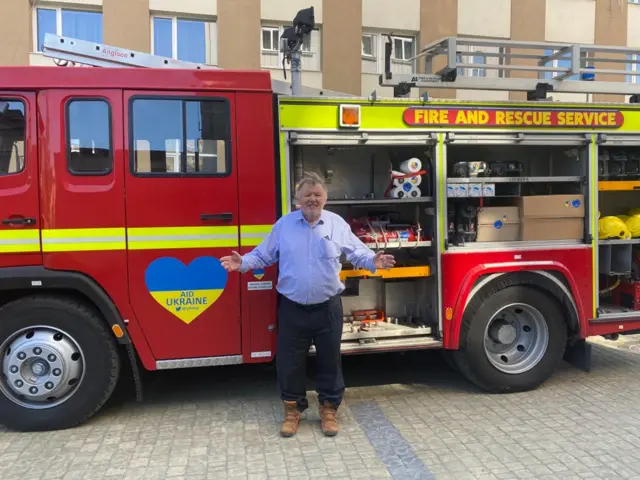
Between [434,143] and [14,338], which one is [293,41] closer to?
[434,143]

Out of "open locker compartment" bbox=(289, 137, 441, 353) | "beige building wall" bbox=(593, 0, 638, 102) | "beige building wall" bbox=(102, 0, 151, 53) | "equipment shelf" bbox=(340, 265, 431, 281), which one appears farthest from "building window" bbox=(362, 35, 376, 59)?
"equipment shelf" bbox=(340, 265, 431, 281)

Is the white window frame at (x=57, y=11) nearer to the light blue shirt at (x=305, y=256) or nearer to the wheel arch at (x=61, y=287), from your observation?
the wheel arch at (x=61, y=287)

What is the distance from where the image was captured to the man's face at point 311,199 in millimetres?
3857

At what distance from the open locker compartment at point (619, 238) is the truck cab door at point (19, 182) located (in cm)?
471

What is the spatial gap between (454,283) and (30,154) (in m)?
3.46

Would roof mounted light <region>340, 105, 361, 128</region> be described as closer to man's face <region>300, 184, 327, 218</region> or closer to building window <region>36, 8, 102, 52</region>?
man's face <region>300, 184, 327, 218</region>

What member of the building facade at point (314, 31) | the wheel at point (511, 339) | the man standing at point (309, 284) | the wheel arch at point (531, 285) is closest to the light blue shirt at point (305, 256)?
the man standing at point (309, 284)

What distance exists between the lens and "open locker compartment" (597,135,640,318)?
4977mm

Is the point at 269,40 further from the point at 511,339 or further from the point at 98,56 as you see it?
the point at 511,339

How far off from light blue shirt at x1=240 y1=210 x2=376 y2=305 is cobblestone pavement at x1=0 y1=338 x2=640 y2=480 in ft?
3.63

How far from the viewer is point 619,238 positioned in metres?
5.04

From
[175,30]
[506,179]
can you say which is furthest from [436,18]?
[506,179]

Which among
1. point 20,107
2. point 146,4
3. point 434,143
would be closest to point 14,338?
point 20,107

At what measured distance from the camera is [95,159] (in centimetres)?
401
